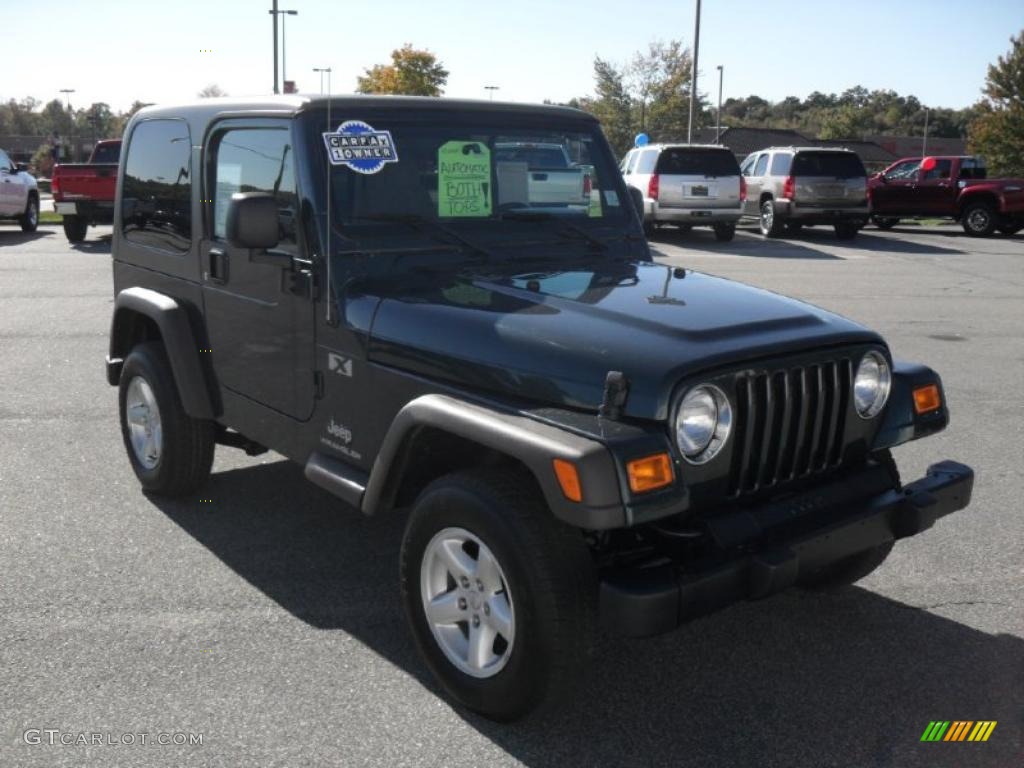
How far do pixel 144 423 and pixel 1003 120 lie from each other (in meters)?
47.8

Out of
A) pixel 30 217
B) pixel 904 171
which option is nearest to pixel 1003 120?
pixel 904 171

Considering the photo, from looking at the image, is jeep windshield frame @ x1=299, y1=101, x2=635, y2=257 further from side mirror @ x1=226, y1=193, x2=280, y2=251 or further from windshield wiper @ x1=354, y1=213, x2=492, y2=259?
side mirror @ x1=226, y1=193, x2=280, y2=251

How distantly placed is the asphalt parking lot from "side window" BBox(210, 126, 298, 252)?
142cm

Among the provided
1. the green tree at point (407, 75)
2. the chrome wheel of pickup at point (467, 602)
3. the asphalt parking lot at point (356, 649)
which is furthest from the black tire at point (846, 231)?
the green tree at point (407, 75)

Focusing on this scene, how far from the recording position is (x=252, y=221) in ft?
12.4

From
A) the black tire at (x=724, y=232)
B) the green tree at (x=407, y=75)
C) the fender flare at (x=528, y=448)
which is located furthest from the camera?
the green tree at (x=407, y=75)

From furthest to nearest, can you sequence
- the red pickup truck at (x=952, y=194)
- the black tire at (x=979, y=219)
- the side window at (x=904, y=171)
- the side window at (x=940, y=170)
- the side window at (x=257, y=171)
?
the side window at (x=904, y=171)
the side window at (x=940, y=170)
the black tire at (x=979, y=219)
the red pickup truck at (x=952, y=194)
the side window at (x=257, y=171)

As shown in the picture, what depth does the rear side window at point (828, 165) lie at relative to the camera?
21688 millimetres

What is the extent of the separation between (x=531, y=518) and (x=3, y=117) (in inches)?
5308

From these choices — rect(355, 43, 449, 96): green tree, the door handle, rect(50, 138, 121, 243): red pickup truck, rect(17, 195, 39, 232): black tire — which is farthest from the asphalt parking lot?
rect(355, 43, 449, 96): green tree

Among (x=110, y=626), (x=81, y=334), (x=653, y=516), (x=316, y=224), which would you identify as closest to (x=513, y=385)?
(x=653, y=516)

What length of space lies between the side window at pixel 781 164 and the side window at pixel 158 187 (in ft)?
60.5

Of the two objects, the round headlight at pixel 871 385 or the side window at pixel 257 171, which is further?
the side window at pixel 257 171

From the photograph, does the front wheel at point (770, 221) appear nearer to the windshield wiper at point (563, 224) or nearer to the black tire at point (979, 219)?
the black tire at point (979, 219)
